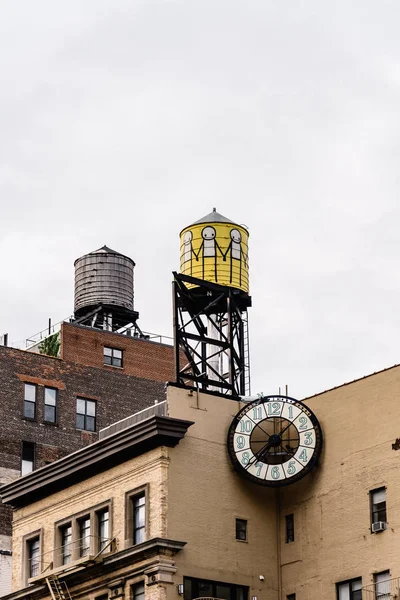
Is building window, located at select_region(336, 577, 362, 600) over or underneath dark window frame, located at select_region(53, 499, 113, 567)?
underneath

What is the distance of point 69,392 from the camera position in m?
111

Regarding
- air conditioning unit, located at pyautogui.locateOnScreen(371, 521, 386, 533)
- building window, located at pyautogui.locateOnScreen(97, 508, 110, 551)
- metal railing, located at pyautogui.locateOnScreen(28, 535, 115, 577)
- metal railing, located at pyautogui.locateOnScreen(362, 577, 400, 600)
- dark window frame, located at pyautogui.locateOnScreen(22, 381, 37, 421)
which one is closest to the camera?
metal railing, located at pyautogui.locateOnScreen(362, 577, 400, 600)

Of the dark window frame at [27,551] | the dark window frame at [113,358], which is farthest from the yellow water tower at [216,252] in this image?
the dark window frame at [113,358]

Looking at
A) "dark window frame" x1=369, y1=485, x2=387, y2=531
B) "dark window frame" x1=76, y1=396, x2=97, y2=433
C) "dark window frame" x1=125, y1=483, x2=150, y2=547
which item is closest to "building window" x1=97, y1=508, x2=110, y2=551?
"dark window frame" x1=125, y1=483, x2=150, y2=547

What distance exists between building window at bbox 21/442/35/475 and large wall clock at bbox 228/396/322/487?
3441 centimetres

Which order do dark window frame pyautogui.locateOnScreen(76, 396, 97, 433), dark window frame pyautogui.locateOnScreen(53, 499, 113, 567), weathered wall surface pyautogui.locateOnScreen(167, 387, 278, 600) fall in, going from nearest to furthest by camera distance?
weathered wall surface pyautogui.locateOnScreen(167, 387, 278, 600), dark window frame pyautogui.locateOnScreen(53, 499, 113, 567), dark window frame pyautogui.locateOnScreen(76, 396, 97, 433)

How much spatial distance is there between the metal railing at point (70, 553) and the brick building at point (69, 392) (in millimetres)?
21207

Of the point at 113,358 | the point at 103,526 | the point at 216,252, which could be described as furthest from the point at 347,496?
the point at 113,358

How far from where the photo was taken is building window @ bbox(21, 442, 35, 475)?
106250 millimetres

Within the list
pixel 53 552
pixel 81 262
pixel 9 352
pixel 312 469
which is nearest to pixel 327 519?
pixel 312 469

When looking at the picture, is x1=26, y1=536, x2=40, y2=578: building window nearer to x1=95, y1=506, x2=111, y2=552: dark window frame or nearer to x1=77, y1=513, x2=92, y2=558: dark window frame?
x1=77, y1=513, x2=92, y2=558: dark window frame

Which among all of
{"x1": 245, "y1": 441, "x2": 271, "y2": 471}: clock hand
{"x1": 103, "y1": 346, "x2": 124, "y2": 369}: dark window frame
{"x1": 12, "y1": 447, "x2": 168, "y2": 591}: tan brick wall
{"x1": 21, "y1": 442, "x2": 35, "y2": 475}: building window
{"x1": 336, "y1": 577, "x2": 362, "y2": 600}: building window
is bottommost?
{"x1": 336, "y1": 577, "x2": 362, "y2": 600}: building window

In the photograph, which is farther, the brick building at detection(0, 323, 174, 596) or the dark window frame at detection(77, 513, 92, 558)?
the brick building at detection(0, 323, 174, 596)

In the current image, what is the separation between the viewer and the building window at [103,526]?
2938 inches
